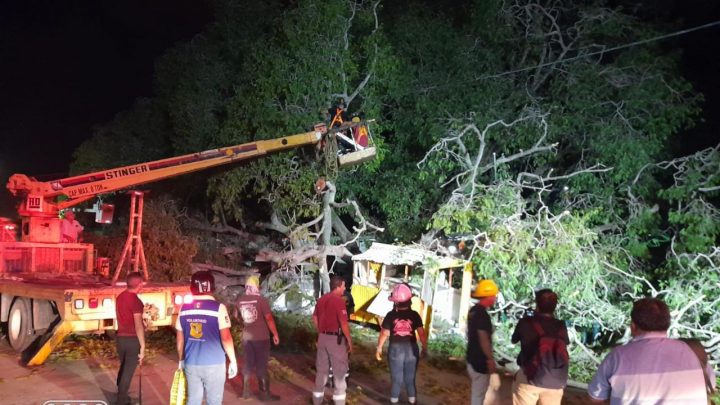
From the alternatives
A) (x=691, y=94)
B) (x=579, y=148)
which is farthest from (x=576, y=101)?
(x=691, y=94)

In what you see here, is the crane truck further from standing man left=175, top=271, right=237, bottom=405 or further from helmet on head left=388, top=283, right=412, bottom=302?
standing man left=175, top=271, right=237, bottom=405

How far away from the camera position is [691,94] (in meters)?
12.1

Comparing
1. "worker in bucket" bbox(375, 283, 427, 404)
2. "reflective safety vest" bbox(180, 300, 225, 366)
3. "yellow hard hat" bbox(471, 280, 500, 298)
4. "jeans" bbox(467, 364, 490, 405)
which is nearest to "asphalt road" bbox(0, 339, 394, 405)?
"worker in bucket" bbox(375, 283, 427, 404)

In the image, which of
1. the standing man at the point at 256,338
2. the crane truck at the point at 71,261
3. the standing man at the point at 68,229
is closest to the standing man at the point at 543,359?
the standing man at the point at 256,338

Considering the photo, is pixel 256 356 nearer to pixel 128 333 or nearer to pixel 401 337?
pixel 128 333

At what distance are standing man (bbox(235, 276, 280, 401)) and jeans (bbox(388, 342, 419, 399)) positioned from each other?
4.48ft

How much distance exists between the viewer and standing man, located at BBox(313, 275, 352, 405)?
18.8ft

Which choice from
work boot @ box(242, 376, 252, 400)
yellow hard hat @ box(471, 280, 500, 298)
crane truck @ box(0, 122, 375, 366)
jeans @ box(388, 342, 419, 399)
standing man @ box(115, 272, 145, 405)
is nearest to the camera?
yellow hard hat @ box(471, 280, 500, 298)

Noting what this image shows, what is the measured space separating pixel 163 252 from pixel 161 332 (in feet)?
5.73

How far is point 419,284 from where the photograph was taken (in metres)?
11.1

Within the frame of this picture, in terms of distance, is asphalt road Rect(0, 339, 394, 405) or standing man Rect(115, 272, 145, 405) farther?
asphalt road Rect(0, 339, 394, 405)

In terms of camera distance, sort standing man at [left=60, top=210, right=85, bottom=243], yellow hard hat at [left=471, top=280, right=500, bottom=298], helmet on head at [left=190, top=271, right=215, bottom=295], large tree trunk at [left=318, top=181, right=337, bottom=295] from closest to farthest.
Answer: helmet on head at [left=190, top=271, right=215, bottom=295], yellow hard hat at [left=471, top=280, right=500, bottom=298], standing man at [left=60, top=210, right=85, bottom=243], large tree trunk at [left=318, top=181, right=337, bottom=295]

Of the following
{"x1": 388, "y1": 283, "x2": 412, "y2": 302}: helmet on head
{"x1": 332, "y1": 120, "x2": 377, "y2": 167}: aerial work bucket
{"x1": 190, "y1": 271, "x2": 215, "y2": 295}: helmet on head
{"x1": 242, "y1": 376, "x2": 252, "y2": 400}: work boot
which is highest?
{"x1": 332, "y1": 120, "x2": 377, "y2": 167}: aerial work bucket

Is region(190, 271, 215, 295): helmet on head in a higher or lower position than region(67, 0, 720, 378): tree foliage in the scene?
lower
